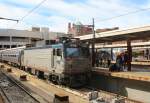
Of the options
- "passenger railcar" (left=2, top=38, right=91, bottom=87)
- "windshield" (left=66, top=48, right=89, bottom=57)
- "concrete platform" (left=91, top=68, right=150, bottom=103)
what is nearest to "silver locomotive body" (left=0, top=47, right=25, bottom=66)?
"passenger railcar" (left=2, top=38, right=91, bottom=87)

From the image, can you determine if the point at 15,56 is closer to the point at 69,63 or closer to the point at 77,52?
the point at 77,52

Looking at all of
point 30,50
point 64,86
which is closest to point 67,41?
point 64,86

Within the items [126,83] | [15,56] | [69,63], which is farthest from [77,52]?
[15,56]

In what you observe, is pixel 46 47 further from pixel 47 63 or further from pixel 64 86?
pixel 64 86

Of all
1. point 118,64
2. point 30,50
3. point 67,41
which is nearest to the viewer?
point 67,41

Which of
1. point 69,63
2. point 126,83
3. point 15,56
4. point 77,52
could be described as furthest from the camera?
point 15,56

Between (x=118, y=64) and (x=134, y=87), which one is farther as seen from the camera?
(x=118, y=64)

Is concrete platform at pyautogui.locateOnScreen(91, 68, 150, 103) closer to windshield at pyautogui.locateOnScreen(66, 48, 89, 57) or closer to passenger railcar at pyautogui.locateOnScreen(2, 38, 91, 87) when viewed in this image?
passenger railcar at pyautogui.locateOnScreen(2, 38, 91, 87)

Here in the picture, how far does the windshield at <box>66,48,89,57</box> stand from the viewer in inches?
851

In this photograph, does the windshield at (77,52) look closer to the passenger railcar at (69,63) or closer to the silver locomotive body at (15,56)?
the passenger railcar at (69,63)

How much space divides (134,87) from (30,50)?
1681 centimetres

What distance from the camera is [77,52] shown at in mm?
22109

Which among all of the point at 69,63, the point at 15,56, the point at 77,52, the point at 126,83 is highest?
the point at 77,52

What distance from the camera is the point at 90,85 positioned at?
77.6 ft
